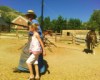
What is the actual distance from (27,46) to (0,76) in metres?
1.34

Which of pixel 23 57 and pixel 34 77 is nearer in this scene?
pixel 34 77

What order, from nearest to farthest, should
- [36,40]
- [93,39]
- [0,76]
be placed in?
[36,40], [0,76], [93,39]

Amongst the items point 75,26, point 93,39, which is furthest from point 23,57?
Answer: point 75,26

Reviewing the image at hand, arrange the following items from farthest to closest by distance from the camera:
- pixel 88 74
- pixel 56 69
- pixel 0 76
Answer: pixel 56 69 → pixel 88 74 → pixel 0 76

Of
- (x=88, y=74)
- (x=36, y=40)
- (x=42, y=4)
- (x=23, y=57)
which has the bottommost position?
(x=88, y=74)

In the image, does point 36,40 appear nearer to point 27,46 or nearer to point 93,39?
point 27,46

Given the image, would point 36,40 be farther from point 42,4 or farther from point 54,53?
point 42,4

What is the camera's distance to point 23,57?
29.2 feet

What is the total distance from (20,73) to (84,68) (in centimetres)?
277

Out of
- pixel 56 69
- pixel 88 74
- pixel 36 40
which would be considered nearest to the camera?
pixel 36 40

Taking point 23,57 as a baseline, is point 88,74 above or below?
below

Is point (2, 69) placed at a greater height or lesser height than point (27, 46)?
lesser

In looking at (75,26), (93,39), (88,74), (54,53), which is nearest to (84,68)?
(88,74)

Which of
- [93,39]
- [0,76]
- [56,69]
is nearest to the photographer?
[0,76]
